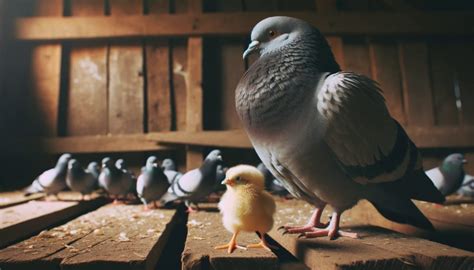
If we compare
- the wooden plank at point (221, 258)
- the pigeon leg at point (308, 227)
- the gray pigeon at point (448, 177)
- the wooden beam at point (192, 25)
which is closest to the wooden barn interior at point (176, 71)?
the wooden beam at point (192, 25)

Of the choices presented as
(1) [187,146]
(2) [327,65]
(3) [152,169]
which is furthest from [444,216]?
(1) [187,146]

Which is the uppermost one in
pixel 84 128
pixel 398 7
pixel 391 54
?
pixel 398 7

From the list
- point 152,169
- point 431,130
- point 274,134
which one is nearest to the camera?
point 274,134

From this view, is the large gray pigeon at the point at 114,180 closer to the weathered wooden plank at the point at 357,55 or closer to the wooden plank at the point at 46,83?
the wooden plank at the point at 46,83

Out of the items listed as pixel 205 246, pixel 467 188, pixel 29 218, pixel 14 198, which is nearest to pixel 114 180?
pixel 14 198

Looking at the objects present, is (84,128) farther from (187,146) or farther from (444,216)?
(444,216)

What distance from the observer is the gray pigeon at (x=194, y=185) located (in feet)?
6.82

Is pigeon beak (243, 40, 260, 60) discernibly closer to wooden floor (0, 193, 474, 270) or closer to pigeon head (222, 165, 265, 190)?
pigeon head (222, 165, 265, 190)

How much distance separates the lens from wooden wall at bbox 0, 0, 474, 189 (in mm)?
2646

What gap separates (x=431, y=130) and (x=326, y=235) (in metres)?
1.90

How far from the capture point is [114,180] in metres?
2.34

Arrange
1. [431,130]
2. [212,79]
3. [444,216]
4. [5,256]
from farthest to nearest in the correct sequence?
[212,79], [431,130], [444,216], [5,256]

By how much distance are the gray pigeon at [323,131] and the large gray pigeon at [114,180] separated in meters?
1.47

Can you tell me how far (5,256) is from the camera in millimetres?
865
